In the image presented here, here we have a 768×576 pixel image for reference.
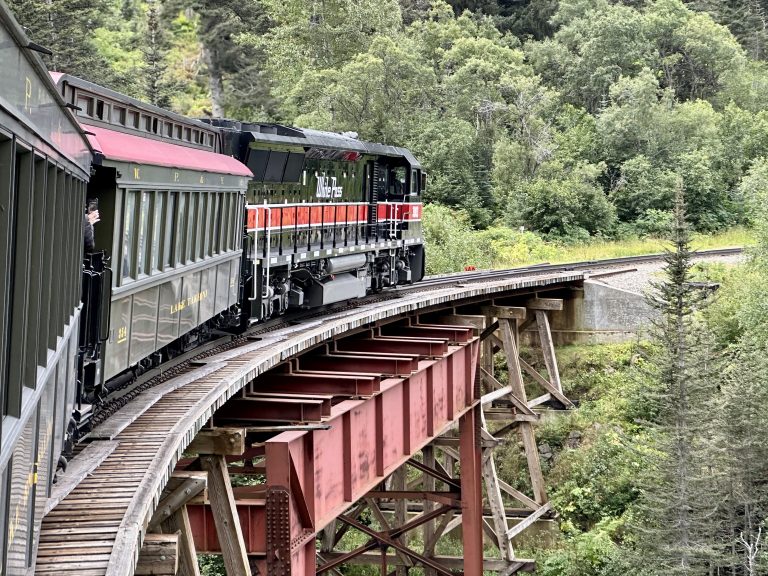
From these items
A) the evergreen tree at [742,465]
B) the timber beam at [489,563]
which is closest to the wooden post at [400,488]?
the timber beam at [489,563]

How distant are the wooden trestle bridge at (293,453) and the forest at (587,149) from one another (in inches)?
105

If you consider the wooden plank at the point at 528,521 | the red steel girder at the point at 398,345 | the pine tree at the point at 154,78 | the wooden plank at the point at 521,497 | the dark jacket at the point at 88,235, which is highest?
the pine tree at the point at 154,78

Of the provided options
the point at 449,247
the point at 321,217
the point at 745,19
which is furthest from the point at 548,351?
the point at 745,19

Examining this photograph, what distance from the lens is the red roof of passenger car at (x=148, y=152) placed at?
8453 mm

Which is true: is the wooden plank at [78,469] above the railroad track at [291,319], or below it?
below

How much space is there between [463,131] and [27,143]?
153 feet

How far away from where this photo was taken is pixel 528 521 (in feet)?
72.7

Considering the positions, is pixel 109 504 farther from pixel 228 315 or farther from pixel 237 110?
pixel 237 110

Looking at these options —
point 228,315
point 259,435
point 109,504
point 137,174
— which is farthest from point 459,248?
point 109,504

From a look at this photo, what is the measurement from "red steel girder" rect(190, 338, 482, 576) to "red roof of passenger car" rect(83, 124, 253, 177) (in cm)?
255

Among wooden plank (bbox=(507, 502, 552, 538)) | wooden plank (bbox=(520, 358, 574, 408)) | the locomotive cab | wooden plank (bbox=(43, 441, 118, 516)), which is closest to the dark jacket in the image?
wooden plank (bbox=(43, 441, 118, 516))

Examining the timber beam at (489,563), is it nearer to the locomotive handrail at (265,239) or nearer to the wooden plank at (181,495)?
the locomotive handrail at (265,239)

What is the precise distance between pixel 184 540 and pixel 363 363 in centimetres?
689

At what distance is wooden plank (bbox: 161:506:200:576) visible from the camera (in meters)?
8.32
